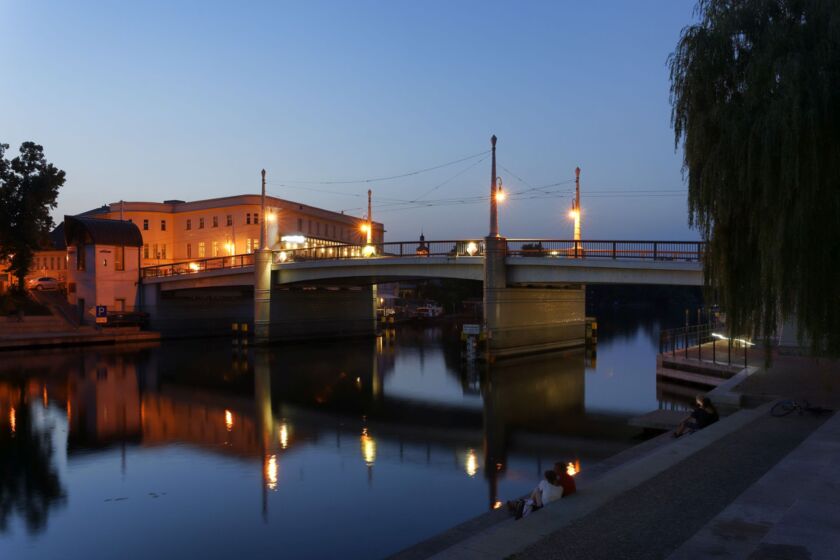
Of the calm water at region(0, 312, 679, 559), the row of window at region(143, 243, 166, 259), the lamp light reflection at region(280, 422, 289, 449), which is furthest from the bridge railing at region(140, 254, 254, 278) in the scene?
the lamp light reflection at region(280, 422, 289, 449)

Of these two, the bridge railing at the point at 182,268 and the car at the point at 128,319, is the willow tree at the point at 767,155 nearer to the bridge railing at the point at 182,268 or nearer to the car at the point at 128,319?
the bridge railing at the point at 182,268

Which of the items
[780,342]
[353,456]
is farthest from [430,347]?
[353,456]

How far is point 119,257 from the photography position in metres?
53.1

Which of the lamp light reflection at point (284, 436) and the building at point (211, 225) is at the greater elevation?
the building at point (211, 225)

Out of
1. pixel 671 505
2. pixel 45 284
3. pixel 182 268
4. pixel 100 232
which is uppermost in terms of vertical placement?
pixel 100 232

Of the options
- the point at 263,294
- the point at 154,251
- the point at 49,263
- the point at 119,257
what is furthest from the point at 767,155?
the point at 49,263

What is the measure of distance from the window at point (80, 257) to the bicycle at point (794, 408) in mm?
49725

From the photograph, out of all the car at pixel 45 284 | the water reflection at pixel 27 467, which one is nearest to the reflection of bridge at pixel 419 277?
the car at pixel 45 284

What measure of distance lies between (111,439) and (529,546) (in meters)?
15.4

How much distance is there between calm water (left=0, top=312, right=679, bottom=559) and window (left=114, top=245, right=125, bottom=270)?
16.8 metres

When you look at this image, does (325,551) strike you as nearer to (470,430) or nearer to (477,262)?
(470,430)

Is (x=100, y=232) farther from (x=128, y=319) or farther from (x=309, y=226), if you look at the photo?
(x=309, y=226)

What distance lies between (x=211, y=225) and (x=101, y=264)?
13.3 metres

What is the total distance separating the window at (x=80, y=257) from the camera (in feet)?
173
